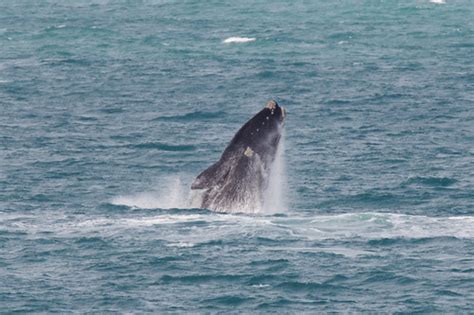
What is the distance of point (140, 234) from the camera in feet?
250

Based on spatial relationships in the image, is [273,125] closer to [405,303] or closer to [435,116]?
[405,303]

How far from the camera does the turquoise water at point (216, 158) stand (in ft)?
222

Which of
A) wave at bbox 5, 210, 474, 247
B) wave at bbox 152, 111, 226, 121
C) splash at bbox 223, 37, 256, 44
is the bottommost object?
wave at bbox 5, 210, 474, 247

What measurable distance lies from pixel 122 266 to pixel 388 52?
85132 mm

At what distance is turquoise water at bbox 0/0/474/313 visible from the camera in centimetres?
6781

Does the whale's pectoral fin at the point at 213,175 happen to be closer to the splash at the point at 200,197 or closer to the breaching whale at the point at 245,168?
the breaching whale at the point at 245,168

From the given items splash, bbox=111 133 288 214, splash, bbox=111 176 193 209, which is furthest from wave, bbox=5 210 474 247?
splash, bbox=111 176 193 209

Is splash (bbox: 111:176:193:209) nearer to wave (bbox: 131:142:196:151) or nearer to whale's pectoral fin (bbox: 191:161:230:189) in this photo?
whale's pectoral fin (bbox: 191:161:230:189)

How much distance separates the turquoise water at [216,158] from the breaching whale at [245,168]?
1007 mm

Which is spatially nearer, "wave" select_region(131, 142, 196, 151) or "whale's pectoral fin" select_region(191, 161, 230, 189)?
"whale's pectoral fin" select_region(191, 161, 230, 189)

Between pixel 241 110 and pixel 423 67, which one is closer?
pixel 241 110

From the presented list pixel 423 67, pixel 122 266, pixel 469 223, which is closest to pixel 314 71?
pixel 423 67

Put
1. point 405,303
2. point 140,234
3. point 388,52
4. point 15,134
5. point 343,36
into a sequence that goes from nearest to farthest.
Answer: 1. point 405,303
2. point 140,234
3. point 15,134
4. point 388,52
5. point 343,36

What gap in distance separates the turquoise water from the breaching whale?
1007 mm
